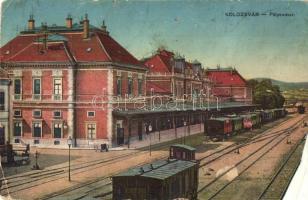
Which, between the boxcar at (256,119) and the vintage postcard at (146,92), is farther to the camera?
the boxcar at (256,119)

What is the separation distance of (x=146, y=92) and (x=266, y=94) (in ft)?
5.87

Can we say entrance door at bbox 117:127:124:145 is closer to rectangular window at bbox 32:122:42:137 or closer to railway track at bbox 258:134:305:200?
rectangular window at bbox 32:122:42:137

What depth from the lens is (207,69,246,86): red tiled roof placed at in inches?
317

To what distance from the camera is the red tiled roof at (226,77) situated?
8062 millimetres

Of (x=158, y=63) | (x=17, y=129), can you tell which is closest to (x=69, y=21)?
(x=158, y=63)

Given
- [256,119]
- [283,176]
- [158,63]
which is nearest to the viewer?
[283,176]

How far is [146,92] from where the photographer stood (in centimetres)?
847

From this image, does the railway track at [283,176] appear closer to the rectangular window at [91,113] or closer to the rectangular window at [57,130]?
the rectangular window at [91,113]

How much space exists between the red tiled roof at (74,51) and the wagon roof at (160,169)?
1538 millimetres

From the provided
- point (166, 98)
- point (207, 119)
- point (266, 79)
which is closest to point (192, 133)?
point (207, 119)

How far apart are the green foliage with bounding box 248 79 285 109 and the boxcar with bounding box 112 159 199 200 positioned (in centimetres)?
154

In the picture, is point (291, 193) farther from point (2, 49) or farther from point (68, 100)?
point (2, 49)

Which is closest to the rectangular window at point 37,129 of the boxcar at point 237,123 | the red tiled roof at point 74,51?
the red tiled roof at point 74,51

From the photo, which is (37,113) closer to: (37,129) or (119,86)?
(37,129)
